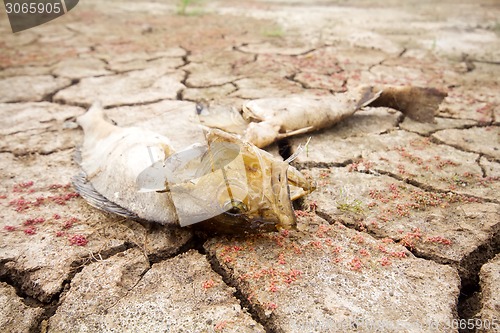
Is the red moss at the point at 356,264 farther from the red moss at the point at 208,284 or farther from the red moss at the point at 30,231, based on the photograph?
the red moss at the point at 30,231

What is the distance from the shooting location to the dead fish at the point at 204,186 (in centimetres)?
147

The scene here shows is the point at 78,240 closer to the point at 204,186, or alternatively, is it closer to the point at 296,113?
the point at 204,186

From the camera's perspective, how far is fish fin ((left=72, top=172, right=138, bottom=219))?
1736mm

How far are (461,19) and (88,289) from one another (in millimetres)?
6872

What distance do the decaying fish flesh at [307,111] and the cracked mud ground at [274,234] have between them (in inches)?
4.5

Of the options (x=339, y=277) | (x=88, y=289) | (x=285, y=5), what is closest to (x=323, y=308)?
(x=339, y=277)

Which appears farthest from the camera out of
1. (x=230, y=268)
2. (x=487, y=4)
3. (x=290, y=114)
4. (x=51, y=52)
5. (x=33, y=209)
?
(x=487, y=4)

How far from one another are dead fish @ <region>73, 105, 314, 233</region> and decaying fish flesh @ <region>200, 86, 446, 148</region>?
1.91 feet

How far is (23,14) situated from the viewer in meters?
6.32

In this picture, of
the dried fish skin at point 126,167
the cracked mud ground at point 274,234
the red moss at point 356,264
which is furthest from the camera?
the dried fish skin at point 126,167

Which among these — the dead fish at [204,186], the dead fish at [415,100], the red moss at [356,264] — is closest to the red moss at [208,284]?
the dead fish at [204,186]

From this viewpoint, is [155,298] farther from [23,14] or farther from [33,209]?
[23,14]

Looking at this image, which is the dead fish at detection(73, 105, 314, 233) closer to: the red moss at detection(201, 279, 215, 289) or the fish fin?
the fish fin

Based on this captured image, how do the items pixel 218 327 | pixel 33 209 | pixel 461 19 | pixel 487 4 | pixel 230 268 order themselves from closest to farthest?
pixel 218 327 < pixel 230 268 < pixel 33 209 < pixel 461 19 < pixel 487 4
